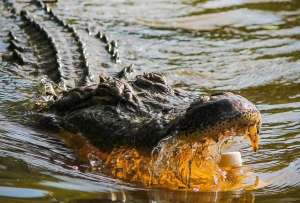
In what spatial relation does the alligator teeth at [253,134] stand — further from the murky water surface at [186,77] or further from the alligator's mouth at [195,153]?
the murky water surface at [186,77]

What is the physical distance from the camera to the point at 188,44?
858 centimetres

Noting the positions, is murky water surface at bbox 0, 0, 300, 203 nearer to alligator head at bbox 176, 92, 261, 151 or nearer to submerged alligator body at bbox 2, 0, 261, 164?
submerged alligator body at bbox 2, 0, 261, 164

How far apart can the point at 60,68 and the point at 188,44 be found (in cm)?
257

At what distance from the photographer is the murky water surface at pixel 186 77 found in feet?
12.7

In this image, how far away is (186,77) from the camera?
23.5 feet

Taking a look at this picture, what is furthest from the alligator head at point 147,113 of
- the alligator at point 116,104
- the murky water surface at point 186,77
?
the murky water surface at point 186,77

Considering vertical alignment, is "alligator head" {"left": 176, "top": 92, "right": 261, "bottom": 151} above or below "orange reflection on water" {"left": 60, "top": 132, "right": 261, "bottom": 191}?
above

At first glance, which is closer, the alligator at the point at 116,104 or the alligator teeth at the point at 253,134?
the alligator at the point at 116,104

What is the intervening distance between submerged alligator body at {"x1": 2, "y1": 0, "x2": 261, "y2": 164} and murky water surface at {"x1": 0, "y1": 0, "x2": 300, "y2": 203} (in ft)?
0.76

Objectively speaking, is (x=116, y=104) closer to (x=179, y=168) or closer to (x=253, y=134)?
(x=179, y=168)

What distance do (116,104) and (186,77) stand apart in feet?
8.39

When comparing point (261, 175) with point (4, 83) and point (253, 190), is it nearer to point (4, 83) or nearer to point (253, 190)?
point (253, 190)

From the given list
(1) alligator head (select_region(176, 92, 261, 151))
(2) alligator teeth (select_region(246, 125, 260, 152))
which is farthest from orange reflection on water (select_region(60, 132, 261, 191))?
(2) alligator teeth (select_region(246, 125, 260, 152))

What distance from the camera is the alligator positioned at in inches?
148
